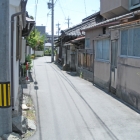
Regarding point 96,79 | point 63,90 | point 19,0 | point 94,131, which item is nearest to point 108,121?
point 94,131

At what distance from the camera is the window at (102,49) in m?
12.4

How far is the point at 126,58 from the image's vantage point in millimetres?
9281

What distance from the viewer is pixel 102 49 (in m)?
13.3

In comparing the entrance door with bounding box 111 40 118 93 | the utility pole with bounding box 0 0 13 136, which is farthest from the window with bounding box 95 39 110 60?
the utility pole with bounding box 0 0 13 136

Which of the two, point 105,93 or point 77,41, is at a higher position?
point 77,41

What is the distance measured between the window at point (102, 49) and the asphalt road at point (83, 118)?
2559 millimetres

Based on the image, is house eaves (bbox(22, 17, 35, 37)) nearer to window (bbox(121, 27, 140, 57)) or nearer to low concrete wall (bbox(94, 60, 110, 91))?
low concrete wall (bbox(94, 60, 110, 91))

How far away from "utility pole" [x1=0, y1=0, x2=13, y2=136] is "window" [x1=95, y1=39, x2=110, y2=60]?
779 cm

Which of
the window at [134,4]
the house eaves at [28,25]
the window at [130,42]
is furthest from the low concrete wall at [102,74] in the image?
the house eaves at [28,25]

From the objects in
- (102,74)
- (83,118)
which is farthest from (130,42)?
(102,74)

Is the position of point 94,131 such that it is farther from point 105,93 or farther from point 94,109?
point 105,93

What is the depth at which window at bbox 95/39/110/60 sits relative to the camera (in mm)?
12391

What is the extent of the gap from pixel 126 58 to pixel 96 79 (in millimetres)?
4975

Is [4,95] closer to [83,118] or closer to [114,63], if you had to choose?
[83,118]
